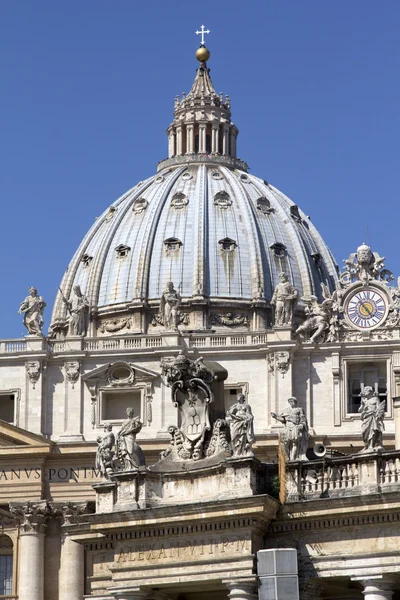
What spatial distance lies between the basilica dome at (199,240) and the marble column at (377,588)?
105 meters

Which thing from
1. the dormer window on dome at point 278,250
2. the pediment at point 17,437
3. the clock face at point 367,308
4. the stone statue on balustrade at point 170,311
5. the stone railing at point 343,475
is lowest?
the stone railing at point 343,475

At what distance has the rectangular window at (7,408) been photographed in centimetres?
10944

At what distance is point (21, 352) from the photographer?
109 metres

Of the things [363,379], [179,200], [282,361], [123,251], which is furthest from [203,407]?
[179,200]

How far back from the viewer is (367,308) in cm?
10956

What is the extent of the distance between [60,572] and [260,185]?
79887 mm

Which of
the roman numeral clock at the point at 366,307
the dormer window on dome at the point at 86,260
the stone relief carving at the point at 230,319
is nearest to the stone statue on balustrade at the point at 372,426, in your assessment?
A: the roman numeral clock at the point at 366,307

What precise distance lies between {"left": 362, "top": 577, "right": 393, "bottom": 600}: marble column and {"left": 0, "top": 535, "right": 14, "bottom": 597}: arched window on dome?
2254 inches

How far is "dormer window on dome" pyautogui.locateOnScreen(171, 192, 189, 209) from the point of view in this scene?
17062cm

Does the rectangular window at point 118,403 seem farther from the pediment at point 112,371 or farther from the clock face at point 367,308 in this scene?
the clock face at point 367,308

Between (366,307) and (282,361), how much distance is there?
655 cm

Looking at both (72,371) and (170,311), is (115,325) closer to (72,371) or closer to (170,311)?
(170,311)

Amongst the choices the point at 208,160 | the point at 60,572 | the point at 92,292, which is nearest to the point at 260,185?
the point at 208,160

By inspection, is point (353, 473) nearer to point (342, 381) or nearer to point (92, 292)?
point (342, 381)
